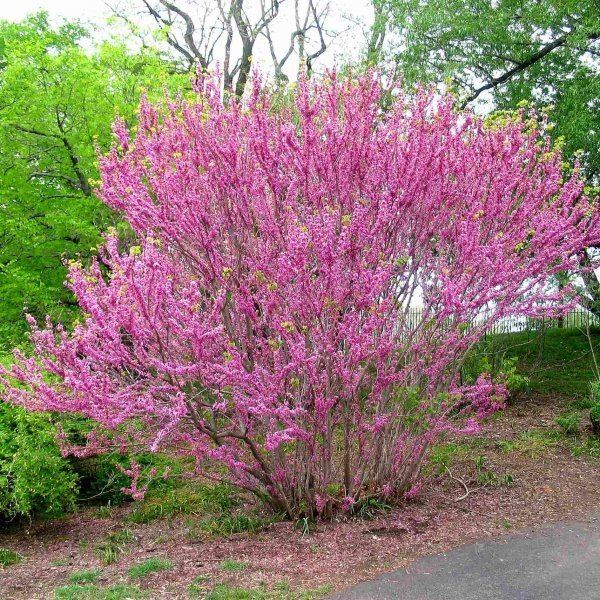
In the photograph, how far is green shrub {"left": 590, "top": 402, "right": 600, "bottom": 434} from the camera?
294 inches

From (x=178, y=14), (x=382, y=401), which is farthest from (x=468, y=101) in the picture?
(x=178, y=14)

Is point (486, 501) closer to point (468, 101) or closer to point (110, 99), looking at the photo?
point (468, 101)

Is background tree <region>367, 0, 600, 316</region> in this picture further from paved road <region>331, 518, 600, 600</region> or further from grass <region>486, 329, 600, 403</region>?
paved road <region>331, 518, 600, 600</region>

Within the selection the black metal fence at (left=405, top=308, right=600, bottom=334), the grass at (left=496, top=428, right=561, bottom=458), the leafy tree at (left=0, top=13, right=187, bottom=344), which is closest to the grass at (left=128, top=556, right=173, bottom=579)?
the black metal fence at (left=405, top=308, right=600, bottom=334)

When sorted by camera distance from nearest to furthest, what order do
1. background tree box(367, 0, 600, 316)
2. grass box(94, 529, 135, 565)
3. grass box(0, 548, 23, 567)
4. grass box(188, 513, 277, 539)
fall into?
1. grass box(94, 529, 135, 565)
2. grass box(0, 548, 23, 567)
3. grass box(188, 513, 277, 539)
4. background tree box(367, 0, 600, 316)

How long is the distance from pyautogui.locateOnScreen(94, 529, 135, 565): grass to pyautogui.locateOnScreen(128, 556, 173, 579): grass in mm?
376

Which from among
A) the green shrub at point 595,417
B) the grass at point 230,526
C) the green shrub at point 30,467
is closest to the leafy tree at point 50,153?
the green shrub at point 30,467

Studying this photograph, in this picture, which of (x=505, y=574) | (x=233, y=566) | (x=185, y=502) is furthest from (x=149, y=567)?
(x=505, y=574)

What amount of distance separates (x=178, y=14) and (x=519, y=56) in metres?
12.3

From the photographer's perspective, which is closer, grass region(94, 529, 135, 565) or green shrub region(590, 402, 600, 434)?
grass region(94, 529, 135, 565)

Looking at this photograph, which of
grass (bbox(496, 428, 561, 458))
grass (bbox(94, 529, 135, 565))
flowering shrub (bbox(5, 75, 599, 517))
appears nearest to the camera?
flowering shrub (bbox(5, 75, 599, 517))

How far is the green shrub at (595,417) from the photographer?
7.47 meters

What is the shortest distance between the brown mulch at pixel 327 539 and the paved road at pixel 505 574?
173mm

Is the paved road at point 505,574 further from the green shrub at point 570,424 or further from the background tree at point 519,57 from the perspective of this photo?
the background tree at point 519,57
